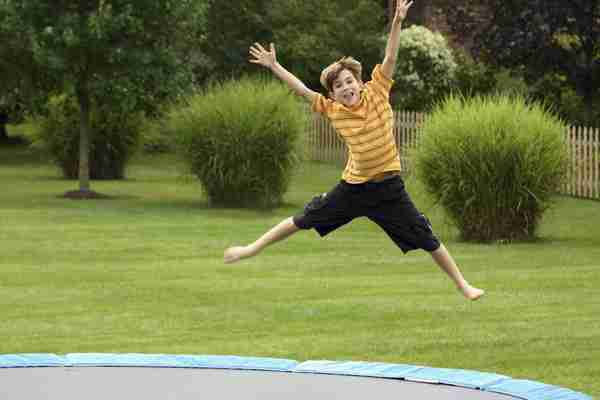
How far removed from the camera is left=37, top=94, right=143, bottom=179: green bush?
65.1ft

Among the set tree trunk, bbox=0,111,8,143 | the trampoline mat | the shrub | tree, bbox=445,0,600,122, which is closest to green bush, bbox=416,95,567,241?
the trampoline mat

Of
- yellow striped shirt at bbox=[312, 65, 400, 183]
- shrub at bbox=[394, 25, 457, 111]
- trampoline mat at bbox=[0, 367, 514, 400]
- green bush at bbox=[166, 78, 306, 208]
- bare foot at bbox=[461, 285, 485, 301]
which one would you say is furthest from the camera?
shrub at bbox=[394, 25, 457, 111]

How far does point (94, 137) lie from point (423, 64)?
667cm

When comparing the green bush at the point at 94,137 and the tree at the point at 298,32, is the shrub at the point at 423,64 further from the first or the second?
the green bush at the point at 94,137

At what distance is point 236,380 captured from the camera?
20.4ft

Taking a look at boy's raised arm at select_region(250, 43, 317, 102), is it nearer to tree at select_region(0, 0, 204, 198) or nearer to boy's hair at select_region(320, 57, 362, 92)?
boy's hair at select_region(320, 57, 362, 92)

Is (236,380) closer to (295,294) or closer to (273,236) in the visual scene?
(273,236)

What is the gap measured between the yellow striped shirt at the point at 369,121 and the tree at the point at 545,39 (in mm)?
12536

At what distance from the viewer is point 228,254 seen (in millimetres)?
6793

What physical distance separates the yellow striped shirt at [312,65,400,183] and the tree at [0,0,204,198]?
9649mm

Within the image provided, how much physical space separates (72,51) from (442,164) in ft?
19.4

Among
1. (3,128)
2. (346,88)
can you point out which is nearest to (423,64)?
(3,128)

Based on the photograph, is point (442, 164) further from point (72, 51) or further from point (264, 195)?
point (72, 51)

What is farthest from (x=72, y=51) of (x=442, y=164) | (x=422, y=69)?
(x=422, y=69)
